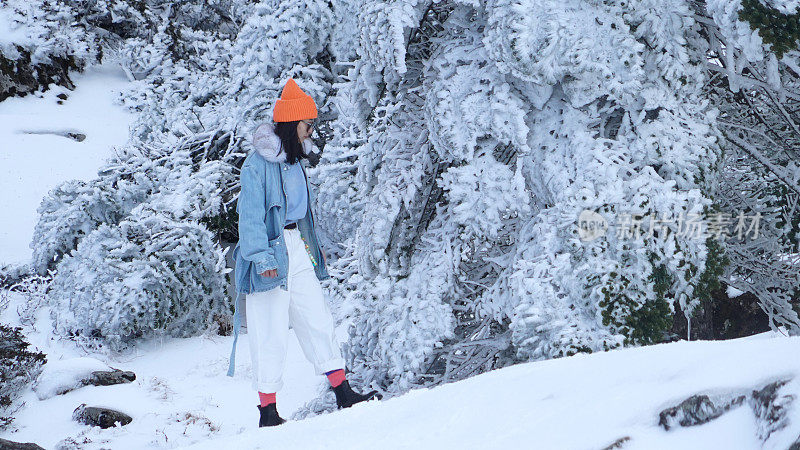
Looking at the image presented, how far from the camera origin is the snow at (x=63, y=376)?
6547 millimetres

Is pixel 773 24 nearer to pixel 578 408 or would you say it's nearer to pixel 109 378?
pixel 578 408

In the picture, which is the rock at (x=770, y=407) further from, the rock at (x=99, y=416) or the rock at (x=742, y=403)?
the rock at (x=99, y=416)

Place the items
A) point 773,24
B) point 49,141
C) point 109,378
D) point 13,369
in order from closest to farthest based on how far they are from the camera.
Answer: point 773,24 → point 13,369 → point 109,378 → point 49,141

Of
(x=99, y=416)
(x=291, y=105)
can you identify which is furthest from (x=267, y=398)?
(x=99, y=416)

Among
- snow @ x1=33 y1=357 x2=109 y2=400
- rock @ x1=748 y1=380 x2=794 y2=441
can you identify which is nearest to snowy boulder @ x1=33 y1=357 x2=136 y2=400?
snow @ x1=33 y1=357 x2=109 y2=400

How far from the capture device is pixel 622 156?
13.4 feet

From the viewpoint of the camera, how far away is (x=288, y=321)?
163 inches

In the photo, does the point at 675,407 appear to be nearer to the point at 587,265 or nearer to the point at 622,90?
the point at 587,265

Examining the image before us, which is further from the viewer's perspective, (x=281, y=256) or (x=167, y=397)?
(x=167, y=397)

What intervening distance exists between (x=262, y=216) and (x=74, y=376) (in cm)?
382

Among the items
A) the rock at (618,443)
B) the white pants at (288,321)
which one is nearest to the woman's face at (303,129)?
the white pants at (288,321)

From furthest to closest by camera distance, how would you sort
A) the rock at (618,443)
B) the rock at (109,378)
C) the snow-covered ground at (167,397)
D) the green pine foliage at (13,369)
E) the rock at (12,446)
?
the rock at (109,378), the green pine foliage at (13,369), the snow-covered ground at (167,397), the rock at (12,446), the rock at (618,443)

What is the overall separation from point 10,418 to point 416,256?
3.57 metres

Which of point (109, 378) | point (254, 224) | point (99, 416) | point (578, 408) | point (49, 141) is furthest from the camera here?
point (49, 141)
